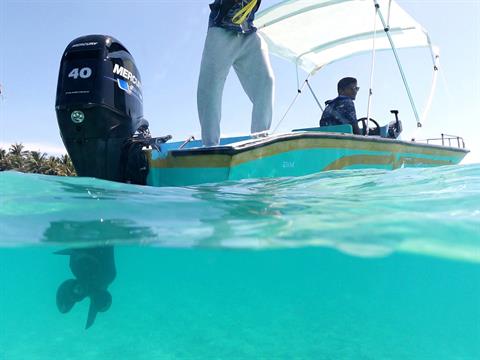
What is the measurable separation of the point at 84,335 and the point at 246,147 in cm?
376

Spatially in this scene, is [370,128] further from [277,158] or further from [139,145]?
[139,145]

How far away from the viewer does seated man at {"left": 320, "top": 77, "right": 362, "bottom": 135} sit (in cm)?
504

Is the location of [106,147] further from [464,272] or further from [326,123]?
[326,123]

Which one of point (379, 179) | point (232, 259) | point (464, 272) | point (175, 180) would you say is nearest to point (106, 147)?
point (175, 180)

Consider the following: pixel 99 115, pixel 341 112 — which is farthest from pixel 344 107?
pixel 99 115

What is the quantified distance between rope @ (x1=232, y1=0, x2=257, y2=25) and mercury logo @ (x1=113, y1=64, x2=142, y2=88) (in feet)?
3.50

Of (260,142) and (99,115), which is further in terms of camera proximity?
(260,142)

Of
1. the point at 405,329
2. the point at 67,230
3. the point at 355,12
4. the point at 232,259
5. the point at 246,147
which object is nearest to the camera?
the point at 67,230

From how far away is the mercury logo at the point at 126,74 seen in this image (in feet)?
10.5

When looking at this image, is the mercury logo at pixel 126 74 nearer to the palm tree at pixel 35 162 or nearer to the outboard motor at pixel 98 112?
the outboard motor at pixel 98 112

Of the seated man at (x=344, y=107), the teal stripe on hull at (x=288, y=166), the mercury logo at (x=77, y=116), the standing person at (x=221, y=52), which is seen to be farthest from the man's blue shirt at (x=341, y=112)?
the mercury logo at (x=77, y=116)

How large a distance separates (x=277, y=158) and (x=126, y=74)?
62.7 inches

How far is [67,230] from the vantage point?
7.24 ft

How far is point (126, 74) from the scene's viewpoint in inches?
131
